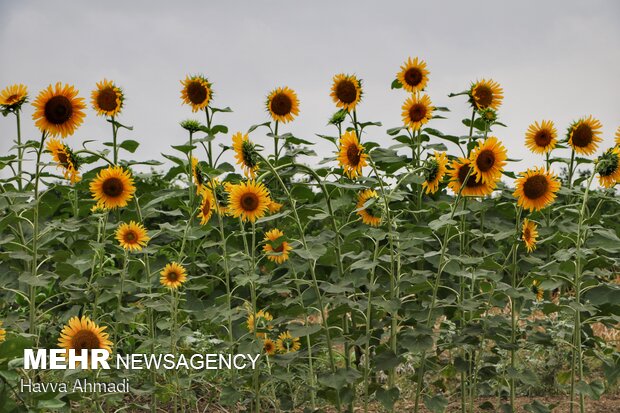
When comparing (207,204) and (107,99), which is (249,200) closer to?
(207,204)

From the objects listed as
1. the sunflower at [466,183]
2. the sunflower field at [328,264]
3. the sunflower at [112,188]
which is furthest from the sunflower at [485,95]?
the sunflower at [112,188]

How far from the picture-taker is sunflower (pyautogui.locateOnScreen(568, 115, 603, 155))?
464cm

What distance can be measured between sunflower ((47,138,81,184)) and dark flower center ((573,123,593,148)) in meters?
2.91

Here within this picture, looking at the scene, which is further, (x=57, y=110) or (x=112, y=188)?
(x=112, y=188)

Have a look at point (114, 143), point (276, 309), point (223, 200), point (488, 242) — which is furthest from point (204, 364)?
point (488, 242)

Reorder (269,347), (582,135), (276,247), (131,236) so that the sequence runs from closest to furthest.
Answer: (276,247) → (131,236) → (269,347) → (582,135)

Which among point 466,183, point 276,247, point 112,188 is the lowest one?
point 276,247

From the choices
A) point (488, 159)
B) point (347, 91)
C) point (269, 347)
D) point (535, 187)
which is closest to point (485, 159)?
point (488, 159)

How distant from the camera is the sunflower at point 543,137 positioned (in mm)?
4777

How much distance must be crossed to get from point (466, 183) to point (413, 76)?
5.05 feet

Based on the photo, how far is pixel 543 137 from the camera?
4793mm

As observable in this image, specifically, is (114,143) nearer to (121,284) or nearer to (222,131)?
(222,131)

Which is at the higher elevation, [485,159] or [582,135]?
[582,135]

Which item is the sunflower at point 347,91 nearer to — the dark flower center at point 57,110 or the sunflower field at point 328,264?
the sunflower field at point 328,264
